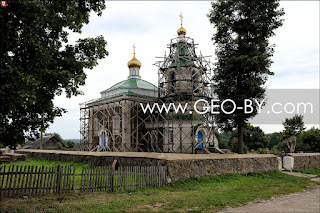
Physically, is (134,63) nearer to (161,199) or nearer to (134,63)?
(134,63)

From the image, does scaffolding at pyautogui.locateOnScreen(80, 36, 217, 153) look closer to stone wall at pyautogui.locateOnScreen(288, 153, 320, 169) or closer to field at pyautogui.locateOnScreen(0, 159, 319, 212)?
stone wall at pyautogui.locateOnScreen(288, 153, 320, 169)

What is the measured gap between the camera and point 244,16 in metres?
19.8

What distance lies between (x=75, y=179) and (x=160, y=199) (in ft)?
11.3

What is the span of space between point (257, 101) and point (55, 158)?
17.4 m

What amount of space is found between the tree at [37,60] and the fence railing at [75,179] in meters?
1.89

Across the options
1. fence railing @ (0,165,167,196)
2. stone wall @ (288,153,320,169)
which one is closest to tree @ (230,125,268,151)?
stone wall @ (288,153,320,169)

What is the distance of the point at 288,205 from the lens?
927cm

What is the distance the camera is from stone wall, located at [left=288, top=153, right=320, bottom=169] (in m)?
21.0

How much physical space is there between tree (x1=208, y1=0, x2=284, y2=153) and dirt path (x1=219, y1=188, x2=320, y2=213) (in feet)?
29.0

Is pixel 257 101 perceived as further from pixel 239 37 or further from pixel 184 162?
pixel 184 162

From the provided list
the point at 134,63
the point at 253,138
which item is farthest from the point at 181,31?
the point at 253,138

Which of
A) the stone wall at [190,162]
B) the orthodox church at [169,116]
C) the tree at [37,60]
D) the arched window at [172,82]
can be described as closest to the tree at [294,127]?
the orthodox church at [169,116]

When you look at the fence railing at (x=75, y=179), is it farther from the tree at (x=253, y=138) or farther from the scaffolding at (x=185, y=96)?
the tree at (x=253, y=138)

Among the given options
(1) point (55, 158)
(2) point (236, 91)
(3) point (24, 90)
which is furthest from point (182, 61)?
(3) point (24, 90)
